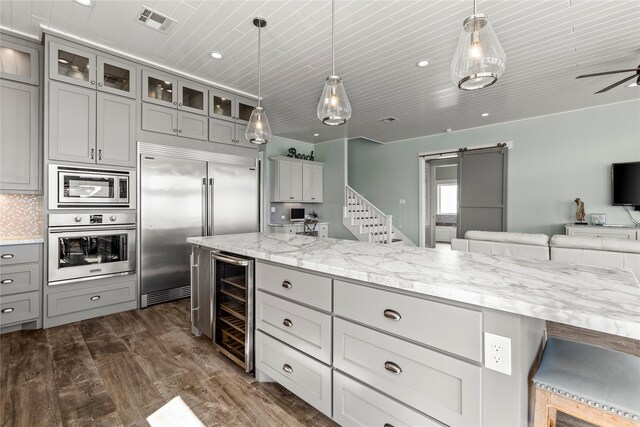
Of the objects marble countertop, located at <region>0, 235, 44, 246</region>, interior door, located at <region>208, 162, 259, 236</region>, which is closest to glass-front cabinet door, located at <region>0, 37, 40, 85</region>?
marble countertop, located at <region>0, 235, 44, 246</region>

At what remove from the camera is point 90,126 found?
3102 millimetres

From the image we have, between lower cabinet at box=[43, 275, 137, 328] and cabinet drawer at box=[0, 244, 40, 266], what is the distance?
337 mm

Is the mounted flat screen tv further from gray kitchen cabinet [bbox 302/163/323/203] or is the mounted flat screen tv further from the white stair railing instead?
gray kitchen cabinet [bbox 302/163/323/203]

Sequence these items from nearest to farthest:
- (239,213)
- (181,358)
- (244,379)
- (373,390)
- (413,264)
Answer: (373,390) < (413,264) < (244,379) < (181,358) < (239,213)

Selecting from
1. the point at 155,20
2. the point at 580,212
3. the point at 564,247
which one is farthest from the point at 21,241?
the point at 580,212

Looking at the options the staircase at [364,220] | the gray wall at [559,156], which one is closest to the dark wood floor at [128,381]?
the gray wall at [559,156]

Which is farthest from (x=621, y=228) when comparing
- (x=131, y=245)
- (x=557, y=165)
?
(x=131, y=245)

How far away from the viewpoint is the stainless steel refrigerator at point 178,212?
3502 millimetres

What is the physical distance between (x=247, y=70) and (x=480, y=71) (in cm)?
295

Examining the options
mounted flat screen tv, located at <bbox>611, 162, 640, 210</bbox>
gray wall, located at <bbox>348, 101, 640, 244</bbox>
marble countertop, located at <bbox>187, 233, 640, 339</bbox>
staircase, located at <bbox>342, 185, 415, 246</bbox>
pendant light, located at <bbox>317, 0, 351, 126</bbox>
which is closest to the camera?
marble countertop, located at <bbox>187, 233, 640, 339</bbox>

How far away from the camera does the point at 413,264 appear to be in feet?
4.93

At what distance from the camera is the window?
9.99 metres

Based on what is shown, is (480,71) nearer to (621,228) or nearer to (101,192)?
(101,192)

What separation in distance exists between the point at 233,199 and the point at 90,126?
182cm
